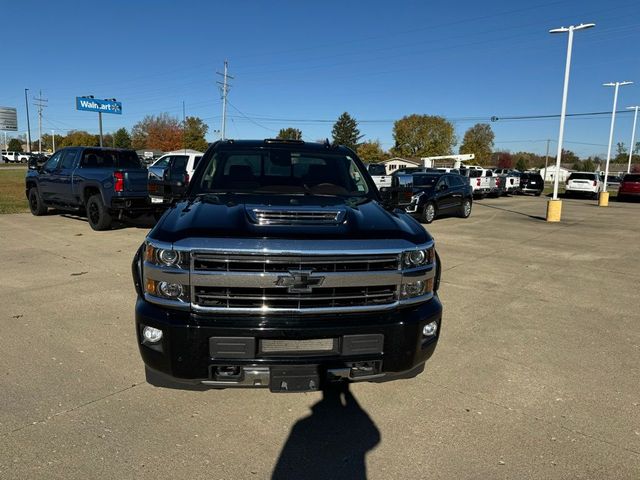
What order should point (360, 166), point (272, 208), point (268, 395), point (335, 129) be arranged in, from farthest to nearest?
1. point (335, 129)
2. point (360, 166)
3. point (268, 395)
4. point (272, 208)

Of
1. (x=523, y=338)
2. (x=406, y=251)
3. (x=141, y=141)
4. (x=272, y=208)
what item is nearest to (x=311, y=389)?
(x=406, y=251)

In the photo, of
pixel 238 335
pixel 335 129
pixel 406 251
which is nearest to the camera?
pixel 238 335

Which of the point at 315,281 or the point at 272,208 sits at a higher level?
the point at 272,208

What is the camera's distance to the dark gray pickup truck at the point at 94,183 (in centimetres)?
1023

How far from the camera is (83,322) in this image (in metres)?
4.82

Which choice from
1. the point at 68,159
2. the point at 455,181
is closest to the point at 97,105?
the point at 68,159

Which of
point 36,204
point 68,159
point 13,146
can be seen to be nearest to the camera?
point 68,159

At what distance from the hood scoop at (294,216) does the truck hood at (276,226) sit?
0.01m

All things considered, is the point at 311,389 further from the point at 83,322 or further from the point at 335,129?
the point at 335,129

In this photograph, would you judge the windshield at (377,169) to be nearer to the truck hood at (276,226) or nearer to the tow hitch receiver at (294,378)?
the truck hood at (276,226)

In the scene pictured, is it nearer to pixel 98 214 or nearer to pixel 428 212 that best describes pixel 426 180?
pixel 428 212

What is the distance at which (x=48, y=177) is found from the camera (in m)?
11.9

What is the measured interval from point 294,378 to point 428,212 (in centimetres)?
1282

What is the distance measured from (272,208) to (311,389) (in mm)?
1212
